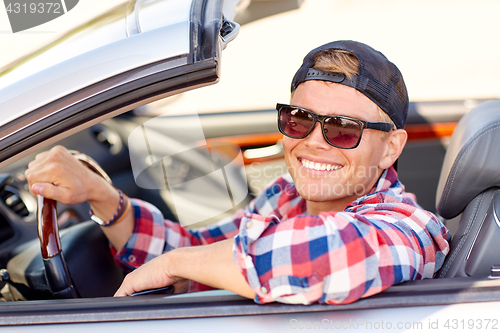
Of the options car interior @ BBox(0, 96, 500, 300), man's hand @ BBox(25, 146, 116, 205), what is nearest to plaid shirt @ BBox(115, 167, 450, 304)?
car interior @ BBox(0, 96, 500, 300)

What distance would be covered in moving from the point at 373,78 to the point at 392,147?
272 millimetres

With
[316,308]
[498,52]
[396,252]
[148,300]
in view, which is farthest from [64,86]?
[498,52]

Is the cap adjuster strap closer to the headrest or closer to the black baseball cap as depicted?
the black baseball cap

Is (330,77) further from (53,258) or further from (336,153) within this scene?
(53,258)

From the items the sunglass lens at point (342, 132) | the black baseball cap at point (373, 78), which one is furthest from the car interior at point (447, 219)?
the sunglass lens at point (342, 132)

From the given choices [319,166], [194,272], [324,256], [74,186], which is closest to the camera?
[324,256]

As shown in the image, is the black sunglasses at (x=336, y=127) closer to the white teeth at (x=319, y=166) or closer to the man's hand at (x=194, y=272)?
the white teeth at (x=319, y=166)

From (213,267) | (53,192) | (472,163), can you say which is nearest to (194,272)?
(213,267)

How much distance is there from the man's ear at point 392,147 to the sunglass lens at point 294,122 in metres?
0.29

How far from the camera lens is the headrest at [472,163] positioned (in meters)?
1.41

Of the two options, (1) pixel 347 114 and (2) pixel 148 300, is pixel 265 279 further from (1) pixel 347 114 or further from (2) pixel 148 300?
(1) pixel 347 114

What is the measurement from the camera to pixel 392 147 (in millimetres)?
1546

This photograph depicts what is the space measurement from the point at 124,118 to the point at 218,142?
60 cm

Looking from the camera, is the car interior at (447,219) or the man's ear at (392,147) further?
Answer: the man's ear at (392,147)
